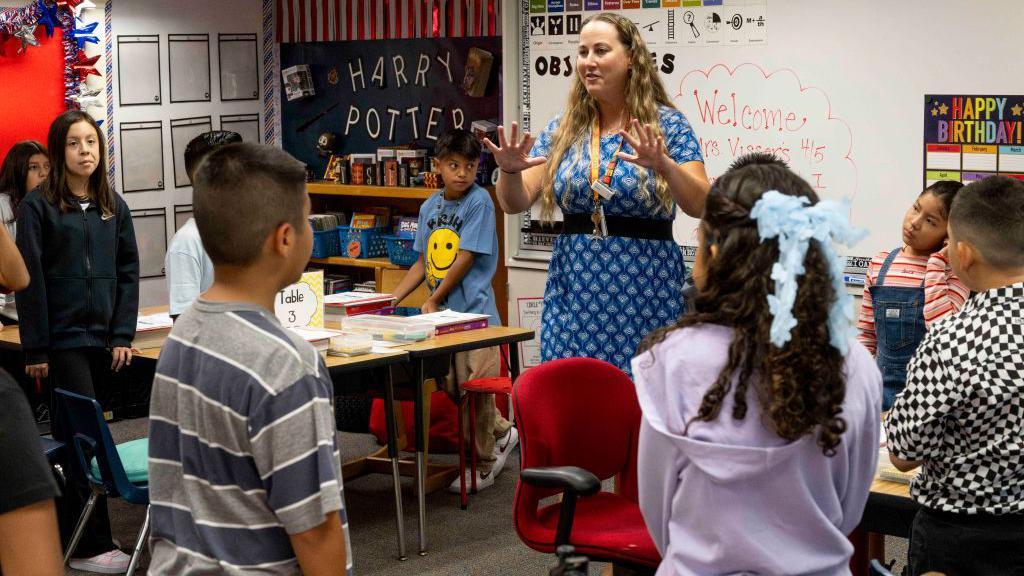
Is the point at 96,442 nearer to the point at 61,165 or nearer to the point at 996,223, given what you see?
the point at 61,165

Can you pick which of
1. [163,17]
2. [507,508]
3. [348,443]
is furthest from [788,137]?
[163,17]

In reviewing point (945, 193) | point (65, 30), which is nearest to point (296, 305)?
point (945, 193)

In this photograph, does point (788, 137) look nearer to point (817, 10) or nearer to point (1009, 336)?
point (817, 10)

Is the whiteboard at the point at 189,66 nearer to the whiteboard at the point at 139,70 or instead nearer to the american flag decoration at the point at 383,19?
the whiteboard at the point at 139,70

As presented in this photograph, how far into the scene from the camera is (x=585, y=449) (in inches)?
126

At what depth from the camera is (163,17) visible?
723 centimetres

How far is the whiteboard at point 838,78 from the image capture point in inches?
185

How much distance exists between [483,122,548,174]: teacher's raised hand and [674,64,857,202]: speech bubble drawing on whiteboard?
6.50 feet

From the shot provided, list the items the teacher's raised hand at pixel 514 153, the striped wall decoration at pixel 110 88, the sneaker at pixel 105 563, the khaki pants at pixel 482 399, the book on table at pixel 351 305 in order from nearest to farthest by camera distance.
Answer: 1. the teacher's raised hand at pixel 514 153
2. the sneaker at pixel 105 563
3. the book on table at pixel 351 305
4. the khaki pants at pixel 482 399
5. the striped wall decoration at pixel 110 88

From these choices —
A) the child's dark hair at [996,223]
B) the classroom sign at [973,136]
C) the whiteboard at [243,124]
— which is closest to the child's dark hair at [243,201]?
the child's dark hair at [996,223]

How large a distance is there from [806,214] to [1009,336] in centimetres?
81

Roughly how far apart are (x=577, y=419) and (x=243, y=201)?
153cm

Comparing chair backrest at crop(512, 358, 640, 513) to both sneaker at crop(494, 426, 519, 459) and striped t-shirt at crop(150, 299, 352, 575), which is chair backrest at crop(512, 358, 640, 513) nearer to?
striped t-shirt at crop(150, 299, 352, 575)

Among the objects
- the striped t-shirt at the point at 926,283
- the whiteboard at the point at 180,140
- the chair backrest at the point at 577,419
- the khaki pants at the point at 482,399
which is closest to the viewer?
the chair backrest at the point at 577,419
